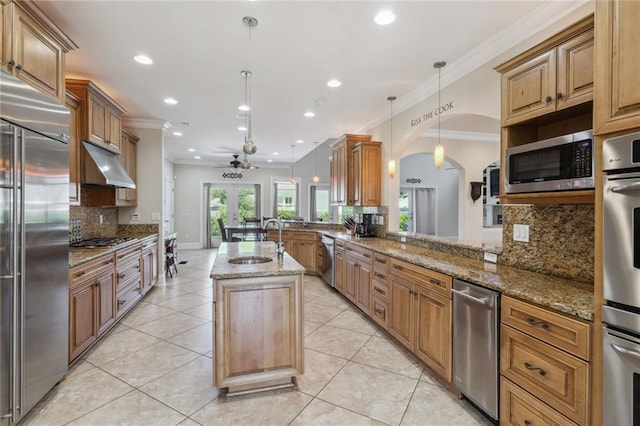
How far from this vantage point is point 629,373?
4.07 ft

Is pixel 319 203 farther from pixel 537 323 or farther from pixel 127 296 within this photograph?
pixel 537 323

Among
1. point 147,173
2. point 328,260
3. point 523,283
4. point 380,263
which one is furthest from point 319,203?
point 523,283

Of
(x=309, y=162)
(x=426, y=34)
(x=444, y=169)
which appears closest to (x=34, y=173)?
(x=426, y=34)

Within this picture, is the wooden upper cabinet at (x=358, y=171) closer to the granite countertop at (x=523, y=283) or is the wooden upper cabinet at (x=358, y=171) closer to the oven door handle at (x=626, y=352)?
the granite countertop at (x=523, y=283)

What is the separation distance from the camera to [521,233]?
2.33 meters

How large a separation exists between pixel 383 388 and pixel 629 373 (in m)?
1.50

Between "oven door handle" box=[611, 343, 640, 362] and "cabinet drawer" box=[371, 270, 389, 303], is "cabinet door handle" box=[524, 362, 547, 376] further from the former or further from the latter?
"cabinet drawer" box=[371, 270, 389, 303]

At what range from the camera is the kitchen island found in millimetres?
2150

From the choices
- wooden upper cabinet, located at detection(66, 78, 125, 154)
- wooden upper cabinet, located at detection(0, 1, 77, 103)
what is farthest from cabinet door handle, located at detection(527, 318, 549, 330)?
wooden upper cabinet, located at detection(66, 78, 125, 154)

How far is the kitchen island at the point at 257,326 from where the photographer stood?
2.15m

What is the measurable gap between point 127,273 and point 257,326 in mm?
2415

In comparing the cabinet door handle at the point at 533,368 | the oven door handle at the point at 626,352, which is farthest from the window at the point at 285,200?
the oven door handle at the point at 626,352

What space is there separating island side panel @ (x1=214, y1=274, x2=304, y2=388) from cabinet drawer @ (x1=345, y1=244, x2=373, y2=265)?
1.50 meters

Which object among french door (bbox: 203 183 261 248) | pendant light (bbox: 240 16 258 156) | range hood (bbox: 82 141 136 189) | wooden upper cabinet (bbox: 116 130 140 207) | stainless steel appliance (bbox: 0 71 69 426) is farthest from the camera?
french door (bbox: 203 183 261 248)
